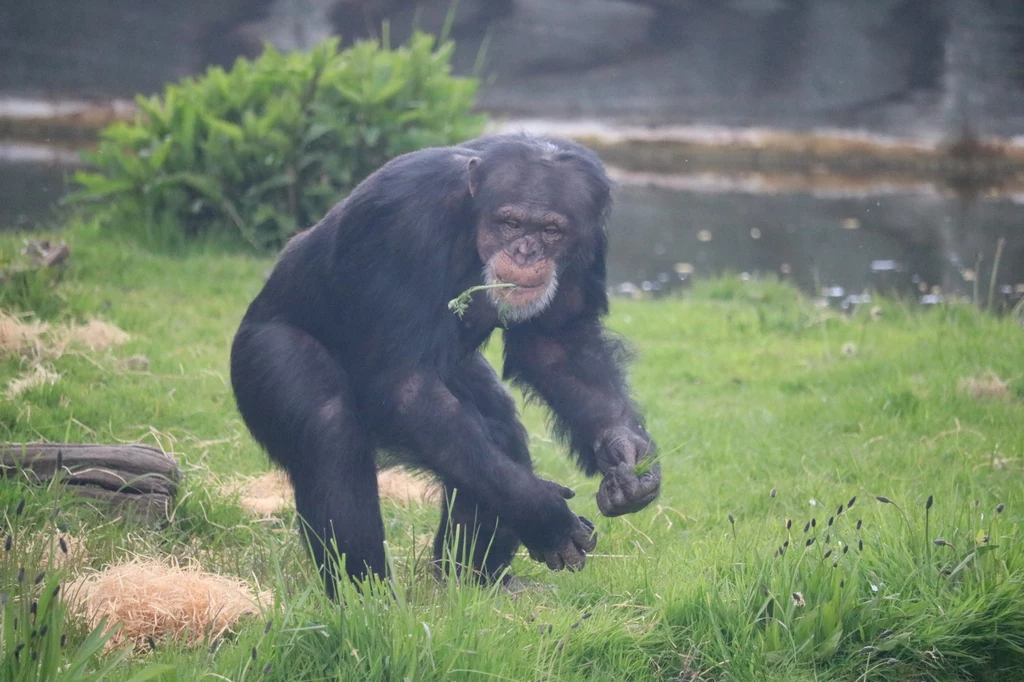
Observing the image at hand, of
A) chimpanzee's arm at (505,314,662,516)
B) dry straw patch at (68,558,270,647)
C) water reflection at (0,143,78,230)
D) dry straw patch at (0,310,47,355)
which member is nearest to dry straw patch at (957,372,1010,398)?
chimpanzee's arm at (505,314,662,516)

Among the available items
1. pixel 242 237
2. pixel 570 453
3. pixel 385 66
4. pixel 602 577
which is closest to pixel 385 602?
pixel 602 577

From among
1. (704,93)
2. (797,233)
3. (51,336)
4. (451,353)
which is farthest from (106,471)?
(704,93)

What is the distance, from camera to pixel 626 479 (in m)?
4.27

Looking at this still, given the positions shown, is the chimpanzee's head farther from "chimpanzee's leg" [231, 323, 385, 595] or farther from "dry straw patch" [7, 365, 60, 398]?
"dry straw patch" [7, 365, 60, 398]

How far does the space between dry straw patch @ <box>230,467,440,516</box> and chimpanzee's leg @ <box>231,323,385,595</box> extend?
0.95m

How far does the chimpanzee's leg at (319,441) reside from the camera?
416 centimetres

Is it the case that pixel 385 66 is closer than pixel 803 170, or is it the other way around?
pixel 385 66

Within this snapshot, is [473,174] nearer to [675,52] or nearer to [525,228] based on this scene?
[525,228]

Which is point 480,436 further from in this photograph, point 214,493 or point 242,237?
point 242,237

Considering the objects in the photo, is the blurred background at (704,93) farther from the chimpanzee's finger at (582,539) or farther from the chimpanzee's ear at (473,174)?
the chimpanzee's finger at (582,539)

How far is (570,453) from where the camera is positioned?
15.7 ft

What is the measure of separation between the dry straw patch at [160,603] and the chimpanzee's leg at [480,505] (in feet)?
2.75

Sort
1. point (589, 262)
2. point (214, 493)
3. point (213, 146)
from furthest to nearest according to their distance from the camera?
point (213, 146) → point (214, 493) → point (589, 262)

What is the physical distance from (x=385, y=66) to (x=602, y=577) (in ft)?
25.3
